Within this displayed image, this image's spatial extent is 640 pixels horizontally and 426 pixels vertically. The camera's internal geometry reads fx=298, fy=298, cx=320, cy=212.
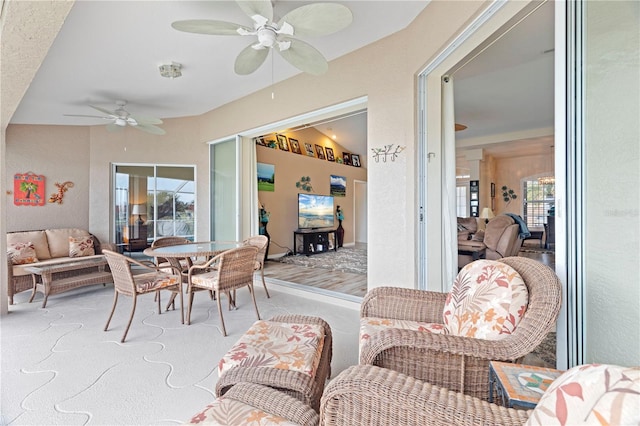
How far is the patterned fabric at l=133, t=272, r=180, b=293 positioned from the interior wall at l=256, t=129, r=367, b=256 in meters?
3.78

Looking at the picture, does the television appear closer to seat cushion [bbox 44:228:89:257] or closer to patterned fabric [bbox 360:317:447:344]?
seat cushion [bbox 44:228:89:257]

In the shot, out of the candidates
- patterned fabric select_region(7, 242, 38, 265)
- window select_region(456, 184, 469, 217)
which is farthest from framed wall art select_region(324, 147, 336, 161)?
patterned fabric select_region(7, 242, 38, 265)

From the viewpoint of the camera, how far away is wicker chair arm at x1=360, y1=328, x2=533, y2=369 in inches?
44.6

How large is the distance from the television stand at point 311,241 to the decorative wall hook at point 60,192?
14.5 feet

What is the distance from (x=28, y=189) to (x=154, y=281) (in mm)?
3820

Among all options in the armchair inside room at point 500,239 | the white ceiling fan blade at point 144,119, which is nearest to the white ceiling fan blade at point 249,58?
the white ceiling fan blade at point 144,119

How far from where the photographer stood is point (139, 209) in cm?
551

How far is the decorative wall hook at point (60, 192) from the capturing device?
16.3 feet

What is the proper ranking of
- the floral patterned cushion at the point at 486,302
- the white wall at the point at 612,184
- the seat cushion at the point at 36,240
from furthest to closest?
the seat cushion at the point at 36,240 → the floral patterned cushion at the point at 486,302 → the white wall at the point at 612,184

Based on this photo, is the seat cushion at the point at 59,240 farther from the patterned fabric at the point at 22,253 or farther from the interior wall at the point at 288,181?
the interior wall at the point at 288,181

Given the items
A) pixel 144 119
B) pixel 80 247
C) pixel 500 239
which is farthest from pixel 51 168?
pixel 500 239

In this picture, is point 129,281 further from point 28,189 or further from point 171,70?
point 28,189

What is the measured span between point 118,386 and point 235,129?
3.81 meters

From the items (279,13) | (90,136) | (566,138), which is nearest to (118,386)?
(566,138)
